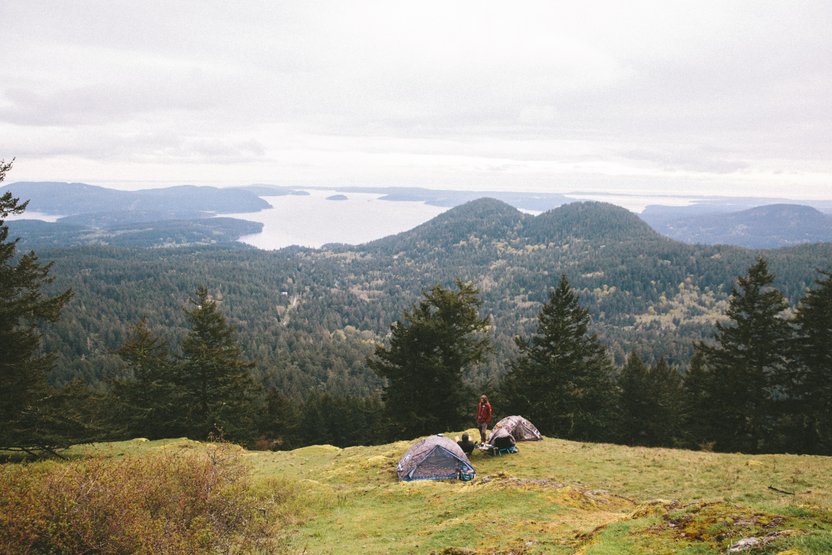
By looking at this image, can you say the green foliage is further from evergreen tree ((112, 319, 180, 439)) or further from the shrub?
evergreen tree ((112, 319, 180, 439))

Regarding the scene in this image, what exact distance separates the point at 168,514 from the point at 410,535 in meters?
8.00

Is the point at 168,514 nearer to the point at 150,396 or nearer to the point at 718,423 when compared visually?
the point at 150,396

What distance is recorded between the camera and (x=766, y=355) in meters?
32.6

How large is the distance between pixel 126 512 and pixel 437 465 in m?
14.3

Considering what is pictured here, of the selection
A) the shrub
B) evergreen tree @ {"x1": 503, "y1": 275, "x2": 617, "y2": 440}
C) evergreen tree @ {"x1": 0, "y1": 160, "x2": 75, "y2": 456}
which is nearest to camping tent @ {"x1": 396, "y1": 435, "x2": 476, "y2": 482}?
the shrub

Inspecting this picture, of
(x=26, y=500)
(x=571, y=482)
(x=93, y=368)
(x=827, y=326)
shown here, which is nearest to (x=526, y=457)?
(x=571, y=482)

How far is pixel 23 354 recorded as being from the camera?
21.8 m

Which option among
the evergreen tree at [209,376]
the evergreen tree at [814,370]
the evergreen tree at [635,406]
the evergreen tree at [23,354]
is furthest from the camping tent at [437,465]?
the evergreen tree at [635,406]

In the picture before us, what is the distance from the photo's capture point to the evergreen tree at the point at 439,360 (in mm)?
35469

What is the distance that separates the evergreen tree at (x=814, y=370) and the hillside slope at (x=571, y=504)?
9976 millimetres

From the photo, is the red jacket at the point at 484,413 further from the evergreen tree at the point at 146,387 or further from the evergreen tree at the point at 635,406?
the evergreen tree at the point at 635,406

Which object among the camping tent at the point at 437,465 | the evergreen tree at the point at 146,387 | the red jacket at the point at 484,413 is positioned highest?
the red jacket at the point at 484,413

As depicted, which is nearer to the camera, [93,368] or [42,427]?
[42,427]

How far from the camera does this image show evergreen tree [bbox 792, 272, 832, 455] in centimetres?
2960
